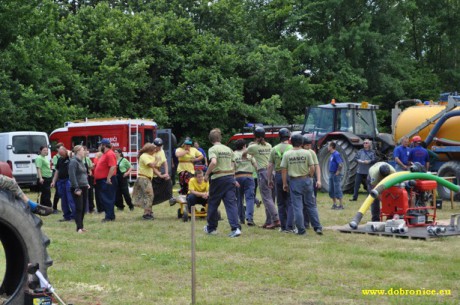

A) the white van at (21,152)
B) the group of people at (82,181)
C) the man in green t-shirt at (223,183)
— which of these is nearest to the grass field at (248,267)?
the man in green t-shirt at (223,183)

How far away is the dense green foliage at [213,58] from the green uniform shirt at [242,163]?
1605cm

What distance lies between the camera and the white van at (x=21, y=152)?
25.9 metres

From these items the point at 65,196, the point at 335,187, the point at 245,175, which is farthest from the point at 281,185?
the point at 65,196

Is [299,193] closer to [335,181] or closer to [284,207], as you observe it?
[284,207]

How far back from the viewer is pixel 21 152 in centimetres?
2616

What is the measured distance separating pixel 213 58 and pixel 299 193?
22.8 m

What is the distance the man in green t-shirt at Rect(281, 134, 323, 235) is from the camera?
→ 13.1 meters

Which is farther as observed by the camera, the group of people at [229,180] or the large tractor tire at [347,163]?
the large tractor tire at [347,163]

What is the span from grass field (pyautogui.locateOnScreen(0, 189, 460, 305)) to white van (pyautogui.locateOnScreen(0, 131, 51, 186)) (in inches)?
474

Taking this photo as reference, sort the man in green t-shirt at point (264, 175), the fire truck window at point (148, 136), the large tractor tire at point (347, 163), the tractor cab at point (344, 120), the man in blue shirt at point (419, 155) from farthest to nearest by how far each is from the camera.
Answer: the fire truck window at point (148, 136)
the tractor cab at point (344, 120)
the large tractor tire at point (347, 163)
the man in blue shirt at point (419, 155)
the man in green t-shirt at point (264, 175)

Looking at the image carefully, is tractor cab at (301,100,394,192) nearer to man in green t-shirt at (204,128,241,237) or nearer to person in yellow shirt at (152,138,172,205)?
person in yellow shirt at (152,138,172,205)

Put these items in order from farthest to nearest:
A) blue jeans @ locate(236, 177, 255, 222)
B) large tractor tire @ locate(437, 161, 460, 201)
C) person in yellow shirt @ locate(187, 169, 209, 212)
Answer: large tractor tire @ locate(437, 161, 460, 201) < person in yellow shirt @ locate(187, 169, 209, 212) < blue jeans @ locate(236, 177, 255, 222)

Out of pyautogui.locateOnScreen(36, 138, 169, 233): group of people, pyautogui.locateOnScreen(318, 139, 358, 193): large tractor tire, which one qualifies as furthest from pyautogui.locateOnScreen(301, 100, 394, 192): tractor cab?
pyautogui.locateOnScreen(36, 138, 169, 233): group of people

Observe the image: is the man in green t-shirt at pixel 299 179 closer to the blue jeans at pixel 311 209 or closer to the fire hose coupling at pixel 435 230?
the blue jeans at pixel 311 209
